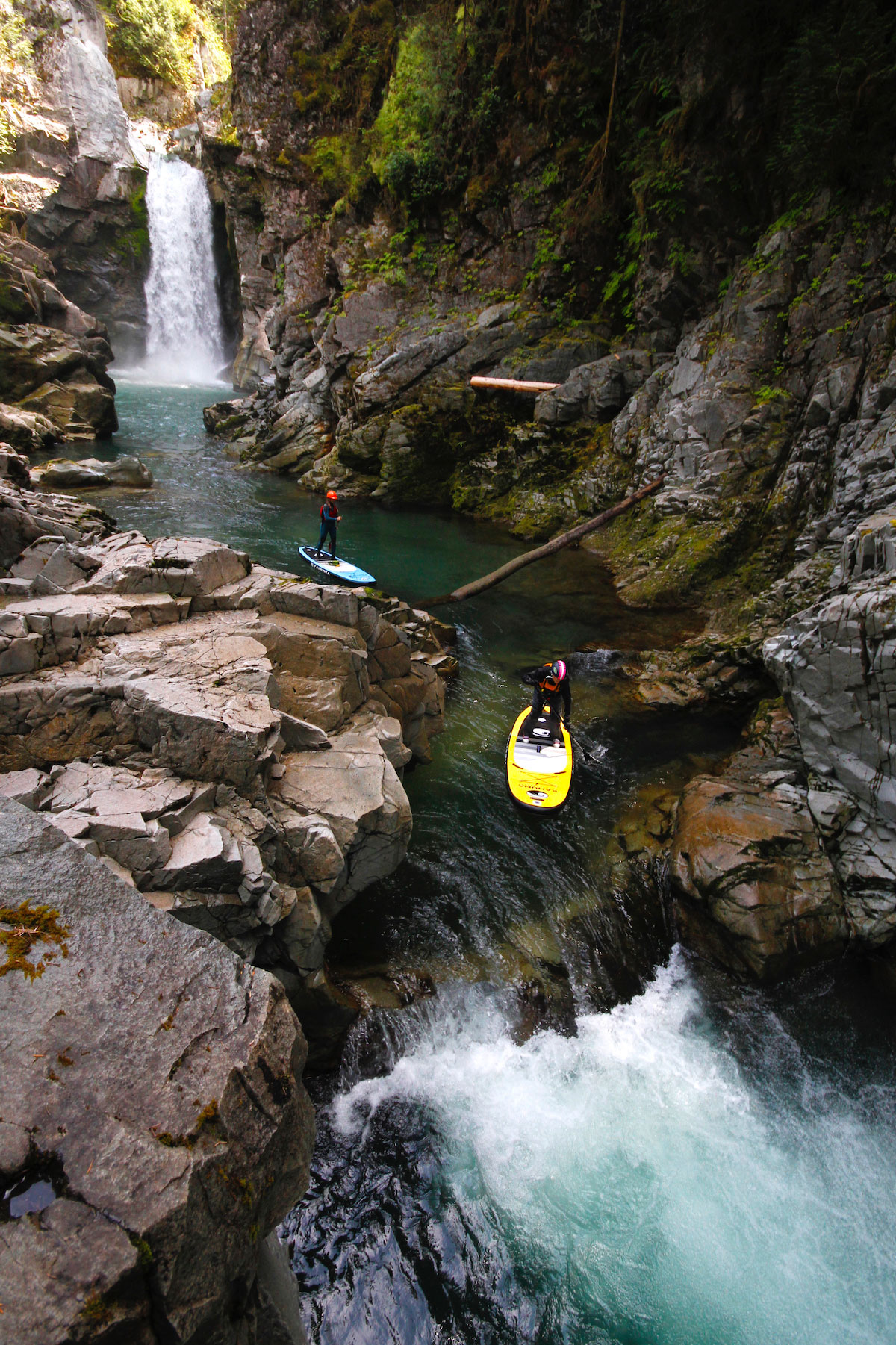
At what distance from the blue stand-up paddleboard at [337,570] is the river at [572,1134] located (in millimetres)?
6395

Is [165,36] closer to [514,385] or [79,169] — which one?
[79,169]

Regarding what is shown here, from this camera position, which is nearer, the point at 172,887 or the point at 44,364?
the point at 172,887

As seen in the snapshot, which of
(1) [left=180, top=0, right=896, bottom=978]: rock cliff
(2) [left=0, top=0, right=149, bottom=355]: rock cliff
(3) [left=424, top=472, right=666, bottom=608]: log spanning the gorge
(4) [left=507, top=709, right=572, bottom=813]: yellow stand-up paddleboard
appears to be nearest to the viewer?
(1) [left=180, top=0, right=896, bottom=978]: rock cliff

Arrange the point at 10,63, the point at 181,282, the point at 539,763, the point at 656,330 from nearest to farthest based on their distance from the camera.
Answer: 1. the point at 539,763
2. the point at 656,330
3. the point at 10,63
4. the point at 181,282

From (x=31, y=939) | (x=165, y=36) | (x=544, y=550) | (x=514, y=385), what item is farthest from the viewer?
(x=165, y=36)

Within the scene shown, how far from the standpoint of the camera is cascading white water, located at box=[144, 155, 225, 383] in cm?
3766

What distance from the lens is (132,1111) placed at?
2457mm

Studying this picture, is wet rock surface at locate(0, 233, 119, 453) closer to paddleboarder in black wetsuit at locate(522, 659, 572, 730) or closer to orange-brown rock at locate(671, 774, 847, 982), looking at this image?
paddleboarder in black wetsuit at locate(522, 659, 572, 730)

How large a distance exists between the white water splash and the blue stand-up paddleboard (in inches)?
382

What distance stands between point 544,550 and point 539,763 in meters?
8.80

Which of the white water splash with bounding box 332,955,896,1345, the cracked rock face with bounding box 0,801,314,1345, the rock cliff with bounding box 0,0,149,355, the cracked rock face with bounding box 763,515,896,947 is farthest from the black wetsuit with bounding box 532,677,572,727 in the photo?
the rock cliff with bounding box 0,0,149,355

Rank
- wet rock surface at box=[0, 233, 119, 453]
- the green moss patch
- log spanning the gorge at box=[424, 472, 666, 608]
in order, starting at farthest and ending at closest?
wet rock surface at box=[0, 233, 119, 453]
log spanning the gorge at box=[424, 472, 666, 608]
the green moss patch

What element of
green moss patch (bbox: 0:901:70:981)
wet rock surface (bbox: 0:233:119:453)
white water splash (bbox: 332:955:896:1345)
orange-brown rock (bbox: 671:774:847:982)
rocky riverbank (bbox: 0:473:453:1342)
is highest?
wet rock surface (bbox: 0:233:119:453)

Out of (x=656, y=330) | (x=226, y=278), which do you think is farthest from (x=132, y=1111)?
(x=226, y=278)
